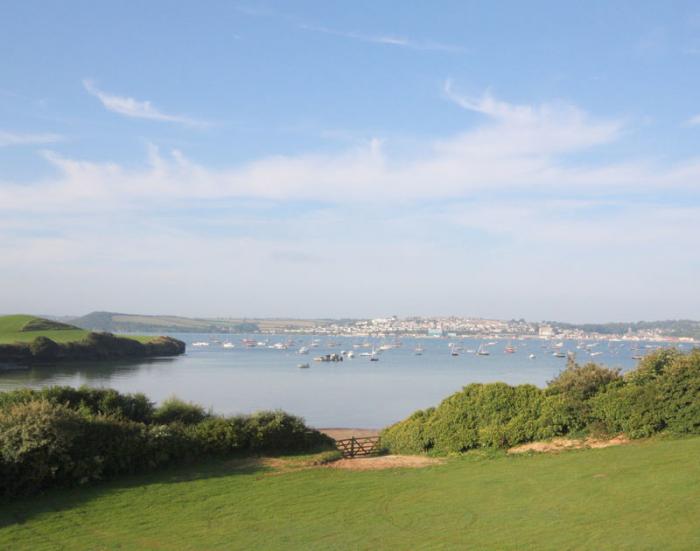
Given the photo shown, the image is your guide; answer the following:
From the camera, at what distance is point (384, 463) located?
2119 centimetres

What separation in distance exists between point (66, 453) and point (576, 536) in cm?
1208

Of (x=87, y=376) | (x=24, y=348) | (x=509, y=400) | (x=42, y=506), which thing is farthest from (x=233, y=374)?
(x=42, y=506)

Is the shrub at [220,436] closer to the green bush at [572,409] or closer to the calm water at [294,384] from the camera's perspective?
the green bush at [572,409]

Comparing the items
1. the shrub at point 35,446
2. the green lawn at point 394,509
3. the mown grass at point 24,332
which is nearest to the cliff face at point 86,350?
the mown grass at point 24,332

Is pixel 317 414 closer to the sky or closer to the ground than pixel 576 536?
closer to the ground

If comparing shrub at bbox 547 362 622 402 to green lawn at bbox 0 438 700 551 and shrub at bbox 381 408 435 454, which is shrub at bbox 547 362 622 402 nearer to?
green lawn at bbox 0 438 700 551

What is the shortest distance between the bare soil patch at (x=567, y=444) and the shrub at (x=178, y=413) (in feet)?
35.8

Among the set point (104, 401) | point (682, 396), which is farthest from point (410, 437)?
point (104, 401)

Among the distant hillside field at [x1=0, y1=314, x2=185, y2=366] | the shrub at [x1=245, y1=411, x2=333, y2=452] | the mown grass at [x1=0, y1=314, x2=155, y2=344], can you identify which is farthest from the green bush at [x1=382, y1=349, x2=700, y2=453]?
the mown grass at [x1=0, y1=314, x2=155, y2=344]

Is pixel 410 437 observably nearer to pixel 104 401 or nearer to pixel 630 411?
pixel 630 411

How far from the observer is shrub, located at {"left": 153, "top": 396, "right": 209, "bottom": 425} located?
74.7 ft

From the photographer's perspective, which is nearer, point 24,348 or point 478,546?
point 478,546

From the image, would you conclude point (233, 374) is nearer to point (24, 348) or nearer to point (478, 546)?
point (24, 348)

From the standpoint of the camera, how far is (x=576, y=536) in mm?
11102
